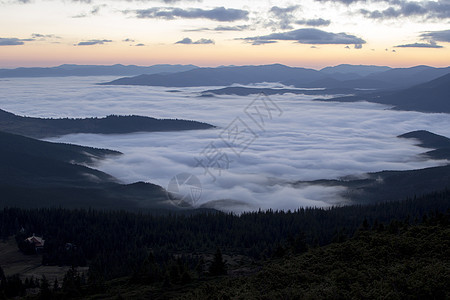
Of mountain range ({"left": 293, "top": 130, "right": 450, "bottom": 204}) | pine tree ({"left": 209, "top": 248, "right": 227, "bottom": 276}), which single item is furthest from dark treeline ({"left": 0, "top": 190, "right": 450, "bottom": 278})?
mountain range ({"left": 293, "top": 130, "right": 450, "bottom": 204})

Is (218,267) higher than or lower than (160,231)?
higher

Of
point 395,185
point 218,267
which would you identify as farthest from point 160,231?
point 395,185

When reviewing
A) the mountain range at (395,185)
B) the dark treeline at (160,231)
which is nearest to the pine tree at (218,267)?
the dark treeline at (160,231)

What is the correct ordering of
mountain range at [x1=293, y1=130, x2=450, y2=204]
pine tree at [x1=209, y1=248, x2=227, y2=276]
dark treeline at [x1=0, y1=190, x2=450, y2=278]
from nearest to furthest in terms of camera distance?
1. pine tree at [x1=209, y1=248, x2=227, y2=276]
2. dark treeline at [x1=0, y1=190, x2=450, y2=278]
3. mountain range at [x1=293, y1=130, x2=450, y2=204]

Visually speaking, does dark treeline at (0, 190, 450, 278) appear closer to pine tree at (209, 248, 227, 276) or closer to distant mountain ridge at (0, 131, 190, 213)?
pine tree at (209, 248, 227, 276)

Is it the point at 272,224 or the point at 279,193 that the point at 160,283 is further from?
the point at 279,193

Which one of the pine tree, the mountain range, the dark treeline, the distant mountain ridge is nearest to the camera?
the pine tree

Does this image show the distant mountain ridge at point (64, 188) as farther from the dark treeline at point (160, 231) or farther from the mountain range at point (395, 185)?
the mountain range at point (395, 185)

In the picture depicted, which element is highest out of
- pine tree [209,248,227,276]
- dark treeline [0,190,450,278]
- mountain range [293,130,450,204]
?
mountain range [293,130,450,204]

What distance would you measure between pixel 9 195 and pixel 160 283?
348 ft

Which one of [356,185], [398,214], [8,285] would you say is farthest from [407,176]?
[8,285]

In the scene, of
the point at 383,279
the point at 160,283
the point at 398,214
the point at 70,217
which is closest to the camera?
the point at 383,279

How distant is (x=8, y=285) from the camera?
204ft

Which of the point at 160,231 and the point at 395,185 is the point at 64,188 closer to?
the point at 160,231
